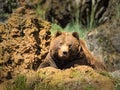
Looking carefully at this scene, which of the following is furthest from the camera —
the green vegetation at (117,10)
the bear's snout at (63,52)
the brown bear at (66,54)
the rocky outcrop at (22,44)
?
the green vegetation at (117,10)

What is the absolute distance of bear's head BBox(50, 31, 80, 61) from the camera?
805cm

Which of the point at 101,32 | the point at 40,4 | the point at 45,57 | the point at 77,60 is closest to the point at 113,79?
the point at 77,60

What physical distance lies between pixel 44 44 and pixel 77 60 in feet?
2.55

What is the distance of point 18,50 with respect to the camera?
849 cm

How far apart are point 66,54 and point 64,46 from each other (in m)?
0.15

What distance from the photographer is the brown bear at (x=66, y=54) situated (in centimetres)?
812

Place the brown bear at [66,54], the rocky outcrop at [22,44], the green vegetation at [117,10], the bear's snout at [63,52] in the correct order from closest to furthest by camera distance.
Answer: the bear's snout at [63,52] → the brown bear at [66,54] → the rocky outcrop at [22,44] → the green vegetation at [117,10]

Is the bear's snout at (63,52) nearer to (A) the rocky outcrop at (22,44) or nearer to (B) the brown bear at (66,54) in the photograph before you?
(B) the brown bear at (66,54)

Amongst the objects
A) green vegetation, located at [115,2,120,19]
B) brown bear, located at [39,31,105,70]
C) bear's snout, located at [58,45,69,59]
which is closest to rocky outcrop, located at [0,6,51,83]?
brown bear, located at [39,31,105,70]

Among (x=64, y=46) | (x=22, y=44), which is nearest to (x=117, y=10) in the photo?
(x=22, y=44)

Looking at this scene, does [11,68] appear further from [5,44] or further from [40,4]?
[40,4]

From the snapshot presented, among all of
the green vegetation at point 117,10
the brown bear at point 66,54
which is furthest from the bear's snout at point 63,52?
the green vegetation at point 117,10

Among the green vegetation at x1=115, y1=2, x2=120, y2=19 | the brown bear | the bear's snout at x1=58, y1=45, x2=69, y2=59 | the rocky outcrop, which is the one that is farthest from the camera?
the green vegetation at x1=115, y1=2, x2=120, y2=19

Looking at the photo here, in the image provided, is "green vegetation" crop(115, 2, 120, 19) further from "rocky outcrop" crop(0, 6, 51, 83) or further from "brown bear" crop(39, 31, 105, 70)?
"brown bear" crop(39, 31, 105, 70)
